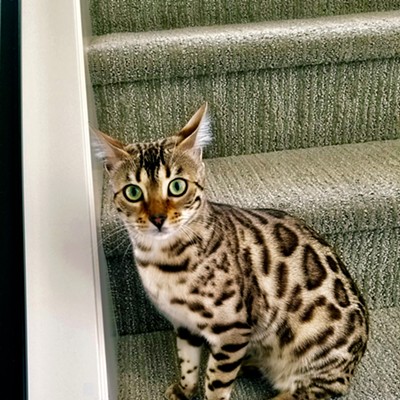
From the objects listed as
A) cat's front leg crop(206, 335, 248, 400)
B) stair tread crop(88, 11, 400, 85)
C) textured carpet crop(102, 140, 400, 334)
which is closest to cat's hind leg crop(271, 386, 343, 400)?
cat's front leg crop(206, 335, 248, 400)

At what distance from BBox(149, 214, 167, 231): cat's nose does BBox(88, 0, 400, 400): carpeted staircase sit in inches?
7.5

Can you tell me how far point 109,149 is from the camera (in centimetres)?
91

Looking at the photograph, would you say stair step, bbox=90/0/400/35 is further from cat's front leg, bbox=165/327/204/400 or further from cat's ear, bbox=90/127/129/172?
cat's front leg, bbox=165/327/204/400

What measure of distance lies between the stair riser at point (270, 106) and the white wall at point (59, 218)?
0.29 m

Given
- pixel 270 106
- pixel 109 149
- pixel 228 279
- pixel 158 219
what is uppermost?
pixel 270 106

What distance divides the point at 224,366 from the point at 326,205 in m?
0.39

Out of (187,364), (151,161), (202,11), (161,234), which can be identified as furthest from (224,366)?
(202,11)

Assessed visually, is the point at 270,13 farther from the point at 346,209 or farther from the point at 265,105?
the point at 346,209

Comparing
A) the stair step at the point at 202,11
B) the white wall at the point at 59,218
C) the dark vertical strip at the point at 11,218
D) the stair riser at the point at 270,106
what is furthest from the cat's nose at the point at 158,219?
the stair step at the point at 202,11

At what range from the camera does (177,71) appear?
4.10ft

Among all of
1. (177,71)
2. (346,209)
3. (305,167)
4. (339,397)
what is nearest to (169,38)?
(177,71)

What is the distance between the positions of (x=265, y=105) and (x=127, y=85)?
0.34 meters

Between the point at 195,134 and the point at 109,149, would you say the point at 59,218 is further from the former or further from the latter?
the point at 195,134

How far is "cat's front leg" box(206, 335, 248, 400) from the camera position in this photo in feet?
3.11
